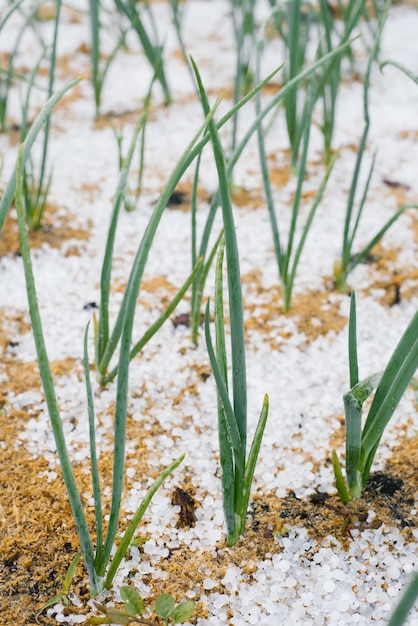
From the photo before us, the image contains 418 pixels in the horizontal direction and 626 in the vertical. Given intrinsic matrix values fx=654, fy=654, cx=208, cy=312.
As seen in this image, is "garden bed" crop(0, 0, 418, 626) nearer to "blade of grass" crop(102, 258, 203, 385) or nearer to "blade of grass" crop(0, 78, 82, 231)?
"blade of grass" crop(102, 258, 203, 385)

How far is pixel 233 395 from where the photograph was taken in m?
0.68

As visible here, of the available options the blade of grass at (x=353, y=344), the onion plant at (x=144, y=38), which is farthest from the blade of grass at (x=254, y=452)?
the onion plant at (x=144, y=38)

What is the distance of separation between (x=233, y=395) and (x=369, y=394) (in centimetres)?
15

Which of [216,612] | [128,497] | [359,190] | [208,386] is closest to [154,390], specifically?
[208,386]

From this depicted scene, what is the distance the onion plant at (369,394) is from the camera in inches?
27.0

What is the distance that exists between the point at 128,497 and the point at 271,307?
0.44m

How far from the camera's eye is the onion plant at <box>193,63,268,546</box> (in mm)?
626

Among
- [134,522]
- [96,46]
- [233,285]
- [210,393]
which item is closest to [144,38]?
[96,46]

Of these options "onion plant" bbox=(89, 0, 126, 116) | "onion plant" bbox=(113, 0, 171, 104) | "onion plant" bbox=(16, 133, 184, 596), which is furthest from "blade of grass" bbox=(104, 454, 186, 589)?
"onion plant" bbox=(89, 0, 126, 116)

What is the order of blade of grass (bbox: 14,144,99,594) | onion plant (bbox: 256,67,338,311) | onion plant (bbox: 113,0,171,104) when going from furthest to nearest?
onion plant (bbox: 113,0,171,104) → onion plant (bbox: 256,67,338,311) → blade of grass (bbox: 14,144,99,594)

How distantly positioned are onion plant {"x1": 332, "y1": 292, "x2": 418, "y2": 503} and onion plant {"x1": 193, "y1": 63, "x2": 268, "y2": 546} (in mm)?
97

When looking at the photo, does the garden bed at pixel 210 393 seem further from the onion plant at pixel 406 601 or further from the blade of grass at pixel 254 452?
the onion plant at pixel 406 601

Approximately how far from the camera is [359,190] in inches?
53.7

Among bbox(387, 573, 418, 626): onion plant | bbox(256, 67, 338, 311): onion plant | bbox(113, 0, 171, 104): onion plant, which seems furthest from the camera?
bbox(113, 0, 171, 104): onion plant
